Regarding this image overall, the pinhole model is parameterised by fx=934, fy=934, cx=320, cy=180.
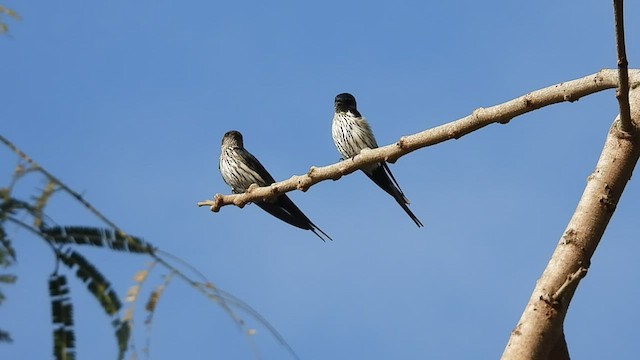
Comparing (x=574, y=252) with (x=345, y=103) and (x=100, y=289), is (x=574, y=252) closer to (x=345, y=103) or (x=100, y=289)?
(x=100, y=289)

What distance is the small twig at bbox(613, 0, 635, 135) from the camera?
500 cm

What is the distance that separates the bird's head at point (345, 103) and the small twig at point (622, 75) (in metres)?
7.00

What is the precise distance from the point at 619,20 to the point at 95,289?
409 cm

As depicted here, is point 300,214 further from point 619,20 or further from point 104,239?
point 104,239

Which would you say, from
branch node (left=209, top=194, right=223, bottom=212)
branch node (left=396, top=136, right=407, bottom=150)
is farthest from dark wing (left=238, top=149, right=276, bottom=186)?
branch node (left=396, top=136, right=407, bottom=150)

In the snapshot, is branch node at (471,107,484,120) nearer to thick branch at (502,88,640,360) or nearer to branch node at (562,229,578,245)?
thick branch at (502,88,640,360)

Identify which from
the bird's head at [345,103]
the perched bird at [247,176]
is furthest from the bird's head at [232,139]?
the bird's head at [345,103]

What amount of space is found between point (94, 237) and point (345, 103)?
10.8 metres

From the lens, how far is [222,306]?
157cm

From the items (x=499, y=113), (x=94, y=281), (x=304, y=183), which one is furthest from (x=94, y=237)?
(x=304, y=183)

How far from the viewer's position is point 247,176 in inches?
431

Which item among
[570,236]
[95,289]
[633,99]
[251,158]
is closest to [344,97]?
[251,158]

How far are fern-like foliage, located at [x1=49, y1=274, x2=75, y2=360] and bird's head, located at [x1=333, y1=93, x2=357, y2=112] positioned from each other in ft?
35.0

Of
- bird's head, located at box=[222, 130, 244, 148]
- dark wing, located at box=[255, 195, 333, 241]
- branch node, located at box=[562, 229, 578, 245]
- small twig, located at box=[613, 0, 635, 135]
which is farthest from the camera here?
bird's head, located at box=[222, 130, 244, 148]
